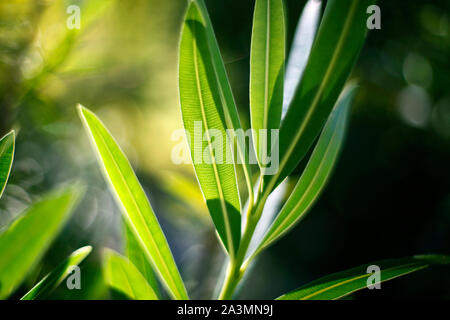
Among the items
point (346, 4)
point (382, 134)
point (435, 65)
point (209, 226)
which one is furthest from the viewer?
point (382, 134)

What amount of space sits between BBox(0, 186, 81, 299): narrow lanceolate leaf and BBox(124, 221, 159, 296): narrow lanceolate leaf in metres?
0.11

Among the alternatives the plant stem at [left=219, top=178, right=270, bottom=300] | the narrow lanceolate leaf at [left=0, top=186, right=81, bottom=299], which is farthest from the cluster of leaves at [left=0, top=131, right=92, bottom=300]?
the plant stem at [left=219, top=178, right=270, bottom=300]

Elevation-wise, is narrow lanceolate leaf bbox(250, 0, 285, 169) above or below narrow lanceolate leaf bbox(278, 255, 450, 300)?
above

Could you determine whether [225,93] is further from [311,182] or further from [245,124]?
[245,124]

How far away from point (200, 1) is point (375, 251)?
3.29ft

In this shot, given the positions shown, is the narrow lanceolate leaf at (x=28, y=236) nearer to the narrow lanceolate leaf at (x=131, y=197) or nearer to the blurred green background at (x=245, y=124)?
the narrow lanceolate leaf at (x=131, y=197)

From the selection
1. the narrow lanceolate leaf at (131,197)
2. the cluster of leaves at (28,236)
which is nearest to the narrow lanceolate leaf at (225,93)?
the narrow lanceolate leaf at (131,197)

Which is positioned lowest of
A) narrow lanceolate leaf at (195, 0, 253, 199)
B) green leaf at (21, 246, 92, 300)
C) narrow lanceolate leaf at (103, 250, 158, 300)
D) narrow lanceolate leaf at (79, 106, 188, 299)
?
narrow lanceolate leaf at (103, 250, 158, 300)

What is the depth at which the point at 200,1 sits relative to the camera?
42 cm

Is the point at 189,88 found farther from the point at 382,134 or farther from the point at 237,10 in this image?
the point at 382,134

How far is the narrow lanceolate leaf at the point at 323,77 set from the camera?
16.1 inches

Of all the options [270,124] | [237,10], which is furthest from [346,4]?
[237,10]

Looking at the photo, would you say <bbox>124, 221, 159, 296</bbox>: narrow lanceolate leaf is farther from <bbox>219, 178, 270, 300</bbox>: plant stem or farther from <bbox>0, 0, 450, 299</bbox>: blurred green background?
<bbox>0, 0, 450, 299</bbox>: blurred green background

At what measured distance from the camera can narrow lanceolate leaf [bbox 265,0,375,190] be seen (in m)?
0.41
